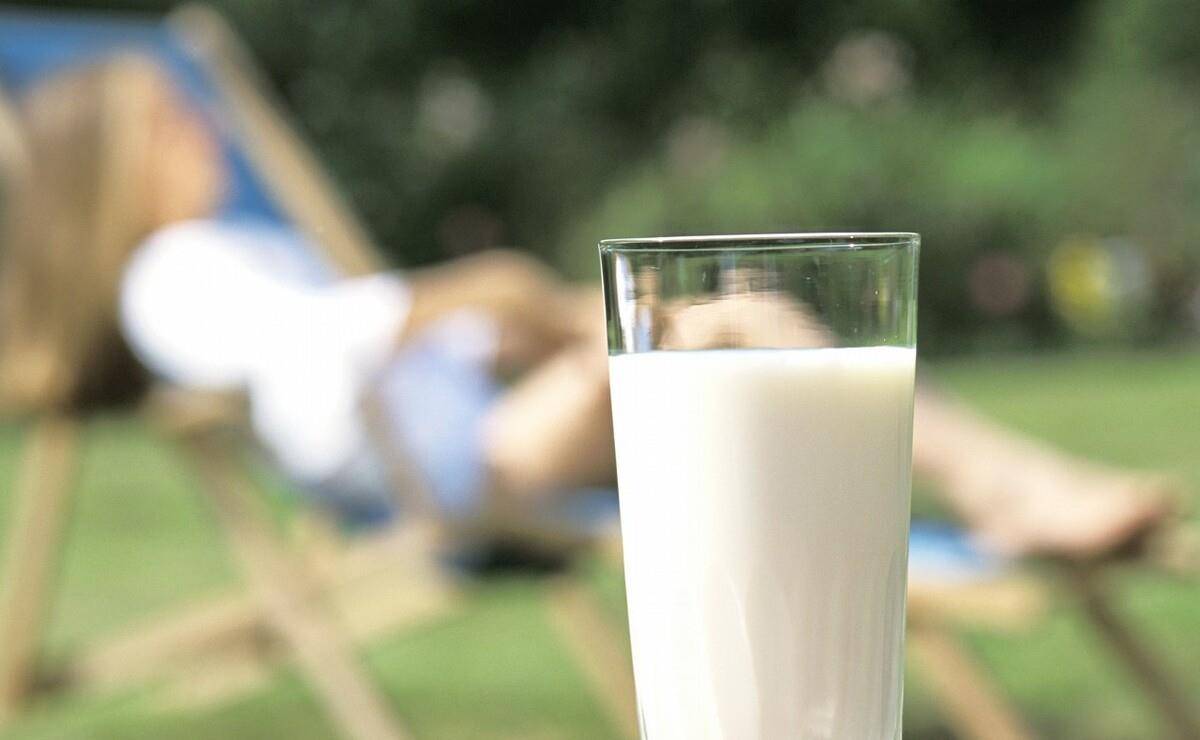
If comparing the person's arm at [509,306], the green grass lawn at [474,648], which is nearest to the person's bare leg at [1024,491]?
the green grass lawn at [474,648]

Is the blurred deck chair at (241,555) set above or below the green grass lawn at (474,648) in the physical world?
above

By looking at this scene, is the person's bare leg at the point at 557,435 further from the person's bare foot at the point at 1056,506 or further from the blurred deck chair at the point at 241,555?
the person's bare foot at the point at 1056,506

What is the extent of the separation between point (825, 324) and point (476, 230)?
29.3ft

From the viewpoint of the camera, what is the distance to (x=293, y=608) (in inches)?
104

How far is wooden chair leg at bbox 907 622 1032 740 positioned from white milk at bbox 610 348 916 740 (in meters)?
1.49

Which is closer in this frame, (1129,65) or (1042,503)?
(1042,503)

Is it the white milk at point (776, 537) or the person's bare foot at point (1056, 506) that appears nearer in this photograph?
the white milk at point (776, 537)

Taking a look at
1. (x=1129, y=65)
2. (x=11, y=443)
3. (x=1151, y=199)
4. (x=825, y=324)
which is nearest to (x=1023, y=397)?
(x=1151, y=199)

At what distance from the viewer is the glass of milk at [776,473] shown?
33.1 inches

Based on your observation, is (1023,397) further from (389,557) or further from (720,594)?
(720,594)

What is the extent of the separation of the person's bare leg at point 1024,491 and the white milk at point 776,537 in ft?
3.70

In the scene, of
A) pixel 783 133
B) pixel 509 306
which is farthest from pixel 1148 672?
pixel 783 133

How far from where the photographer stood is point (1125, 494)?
2.09m

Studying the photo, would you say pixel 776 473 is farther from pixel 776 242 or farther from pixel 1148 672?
pixel 1148 672
